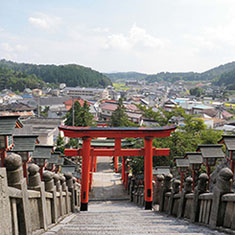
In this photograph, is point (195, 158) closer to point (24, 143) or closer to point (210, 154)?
point (210, 154)

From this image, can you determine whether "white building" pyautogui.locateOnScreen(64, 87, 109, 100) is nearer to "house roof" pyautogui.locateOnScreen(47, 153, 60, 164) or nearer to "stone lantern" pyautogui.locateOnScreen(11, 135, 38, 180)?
"house roof" pyautogui.locateOnScreen(47, 153, 60, 164)

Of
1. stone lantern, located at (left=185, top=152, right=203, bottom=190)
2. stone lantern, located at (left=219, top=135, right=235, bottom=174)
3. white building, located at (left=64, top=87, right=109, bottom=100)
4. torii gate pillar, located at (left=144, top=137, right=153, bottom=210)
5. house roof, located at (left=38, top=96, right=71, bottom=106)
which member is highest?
white building, located at (left=64, top=87, right=109, bottom=100)

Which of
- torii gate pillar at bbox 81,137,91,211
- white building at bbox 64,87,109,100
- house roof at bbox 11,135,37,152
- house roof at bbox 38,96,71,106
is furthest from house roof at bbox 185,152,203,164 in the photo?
white building at bbox 64,87,109,100

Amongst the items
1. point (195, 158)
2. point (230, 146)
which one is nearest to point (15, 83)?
point (195, 158)

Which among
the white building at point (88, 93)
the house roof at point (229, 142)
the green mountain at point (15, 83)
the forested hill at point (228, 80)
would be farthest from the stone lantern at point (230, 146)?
the forested hill at point (228, 80)

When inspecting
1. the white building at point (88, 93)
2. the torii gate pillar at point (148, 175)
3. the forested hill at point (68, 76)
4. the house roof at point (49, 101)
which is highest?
the forested hill at point (68, 76)

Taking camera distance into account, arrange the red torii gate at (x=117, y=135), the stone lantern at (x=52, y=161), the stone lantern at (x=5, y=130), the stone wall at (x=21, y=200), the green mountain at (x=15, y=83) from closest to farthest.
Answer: the stone wall at (x=21, y=200), the stone lantern at (x=5, y=130), the stone lantern at (x=52, y=161), the red torii gate at (x=117, y=135), the green mountain at (x=15, y=83)

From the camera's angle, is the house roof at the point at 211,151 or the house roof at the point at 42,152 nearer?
the house roof at the point at 211,151

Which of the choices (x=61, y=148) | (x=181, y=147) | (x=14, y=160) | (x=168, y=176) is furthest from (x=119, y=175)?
(x=14, y=160)

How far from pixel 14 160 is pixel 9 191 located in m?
0.42

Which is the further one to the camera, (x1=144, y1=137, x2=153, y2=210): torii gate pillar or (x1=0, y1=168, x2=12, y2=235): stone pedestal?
(x1=144, y1=137, x2=153, y2=210): torii gate pillar

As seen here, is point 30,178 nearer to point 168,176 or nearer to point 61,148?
point 168,176

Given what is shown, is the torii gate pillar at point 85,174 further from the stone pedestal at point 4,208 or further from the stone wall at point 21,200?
the stone pedestal at point 4,208

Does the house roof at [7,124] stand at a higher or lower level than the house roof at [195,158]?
higher
